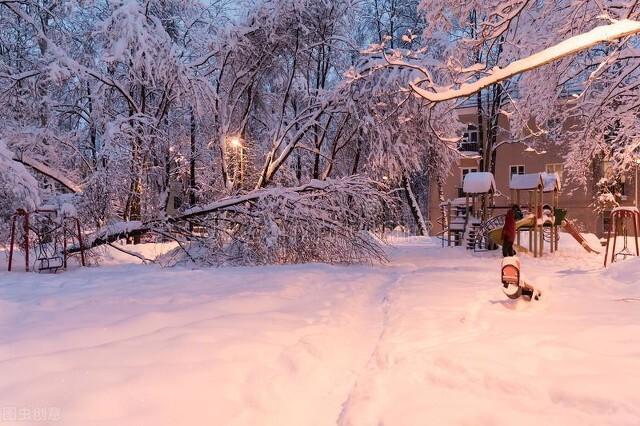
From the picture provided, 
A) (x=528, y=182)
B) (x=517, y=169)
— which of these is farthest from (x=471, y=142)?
(x=528, y=182)

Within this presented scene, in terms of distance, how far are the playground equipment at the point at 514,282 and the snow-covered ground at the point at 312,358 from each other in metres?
0.18

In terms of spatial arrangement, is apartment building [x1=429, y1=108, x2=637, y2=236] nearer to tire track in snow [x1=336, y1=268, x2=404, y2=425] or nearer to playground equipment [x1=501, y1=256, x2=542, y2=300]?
tire track in snow [x1=336, y1=268, x2=404, y2=425]

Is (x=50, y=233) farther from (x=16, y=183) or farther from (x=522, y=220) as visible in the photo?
(x=522, y=220)

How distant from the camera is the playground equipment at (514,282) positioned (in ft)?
19.3

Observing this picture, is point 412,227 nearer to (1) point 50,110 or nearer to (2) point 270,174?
(2) point 270,174

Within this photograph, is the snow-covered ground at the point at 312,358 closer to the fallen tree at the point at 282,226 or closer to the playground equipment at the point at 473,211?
the fallen tree at the point at 282,226

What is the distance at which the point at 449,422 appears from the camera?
2.77 metres

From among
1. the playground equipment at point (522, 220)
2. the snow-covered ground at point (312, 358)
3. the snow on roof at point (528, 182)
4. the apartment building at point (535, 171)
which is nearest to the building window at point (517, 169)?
the apartment building at point (535, 171)

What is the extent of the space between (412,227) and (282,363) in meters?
28.6

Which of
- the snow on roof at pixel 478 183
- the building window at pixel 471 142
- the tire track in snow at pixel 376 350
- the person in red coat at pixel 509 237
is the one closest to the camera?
the tire track in snow at pixel 376 350

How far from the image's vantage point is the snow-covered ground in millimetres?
2891

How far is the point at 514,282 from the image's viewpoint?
19.4 ft

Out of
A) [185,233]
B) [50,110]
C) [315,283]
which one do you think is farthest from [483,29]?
[50,110]

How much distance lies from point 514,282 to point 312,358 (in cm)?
311
